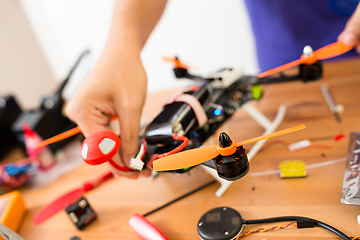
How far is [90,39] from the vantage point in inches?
93.4

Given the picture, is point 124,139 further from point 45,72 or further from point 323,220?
point 45,72

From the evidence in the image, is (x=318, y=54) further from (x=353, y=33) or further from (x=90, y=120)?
(x=90, y=120)

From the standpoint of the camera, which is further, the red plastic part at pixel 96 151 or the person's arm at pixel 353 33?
the person's arm at pixel 353 33

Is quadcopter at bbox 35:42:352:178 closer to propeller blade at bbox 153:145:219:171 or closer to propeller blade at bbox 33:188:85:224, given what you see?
propeller blade at bbox 153:145:219:171

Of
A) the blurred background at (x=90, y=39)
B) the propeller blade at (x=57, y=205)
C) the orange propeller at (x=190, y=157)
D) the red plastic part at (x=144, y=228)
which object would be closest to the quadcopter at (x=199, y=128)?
the orange propeller at (x=190, y=157)

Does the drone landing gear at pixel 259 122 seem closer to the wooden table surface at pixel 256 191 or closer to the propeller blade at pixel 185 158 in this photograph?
the wooden table surface at pixel 256 191

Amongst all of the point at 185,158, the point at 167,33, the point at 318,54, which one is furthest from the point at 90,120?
the point at 167,33

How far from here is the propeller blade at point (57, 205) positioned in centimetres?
74

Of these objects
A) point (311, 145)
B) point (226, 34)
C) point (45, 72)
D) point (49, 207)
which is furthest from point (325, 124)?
point (45, 72)

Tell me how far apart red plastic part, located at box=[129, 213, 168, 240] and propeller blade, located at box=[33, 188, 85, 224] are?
26 centimetres

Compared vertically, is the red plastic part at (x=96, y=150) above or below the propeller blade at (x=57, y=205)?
above

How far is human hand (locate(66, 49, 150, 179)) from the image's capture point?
2.17 feet

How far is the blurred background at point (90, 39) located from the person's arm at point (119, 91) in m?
1.15

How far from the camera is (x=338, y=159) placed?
2.04 ft
